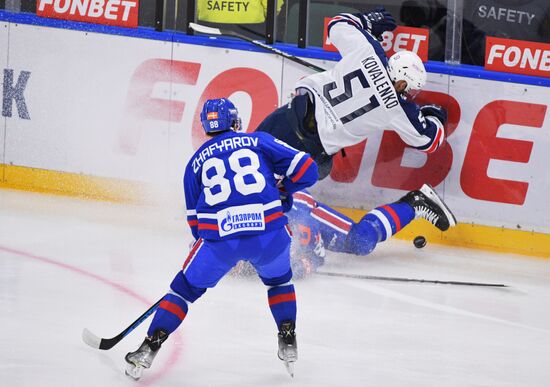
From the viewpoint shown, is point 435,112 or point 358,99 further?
point 435,112

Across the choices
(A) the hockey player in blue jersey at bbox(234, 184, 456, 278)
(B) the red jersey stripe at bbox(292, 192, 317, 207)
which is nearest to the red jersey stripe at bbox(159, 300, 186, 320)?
(A) the hockey player in blue jersey at bbox(234, 184, 456, 278)

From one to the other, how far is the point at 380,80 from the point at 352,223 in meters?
0.81

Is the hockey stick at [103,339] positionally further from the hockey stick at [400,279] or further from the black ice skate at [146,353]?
the hockey stick at [400,279]

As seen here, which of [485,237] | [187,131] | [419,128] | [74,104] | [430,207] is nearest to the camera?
[419,128]

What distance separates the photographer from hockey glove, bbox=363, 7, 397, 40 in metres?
6.73

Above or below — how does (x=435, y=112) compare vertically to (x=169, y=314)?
above

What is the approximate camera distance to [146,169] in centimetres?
750

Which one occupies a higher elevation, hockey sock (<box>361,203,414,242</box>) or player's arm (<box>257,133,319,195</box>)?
player's arm (<box>257,133,319,195</box>)

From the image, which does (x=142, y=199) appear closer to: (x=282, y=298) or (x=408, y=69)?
(x=408, y=69)

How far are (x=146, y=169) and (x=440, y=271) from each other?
2.09 meters

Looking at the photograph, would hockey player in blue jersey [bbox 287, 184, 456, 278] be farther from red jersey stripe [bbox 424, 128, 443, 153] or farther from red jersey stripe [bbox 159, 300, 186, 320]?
red jersey stripe [bbox 159, 300, 186, 320]

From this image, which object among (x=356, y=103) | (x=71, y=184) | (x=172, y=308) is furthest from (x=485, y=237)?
(x=172, y=308)

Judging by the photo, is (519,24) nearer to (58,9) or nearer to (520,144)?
(520,144)

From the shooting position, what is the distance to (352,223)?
657 cm
